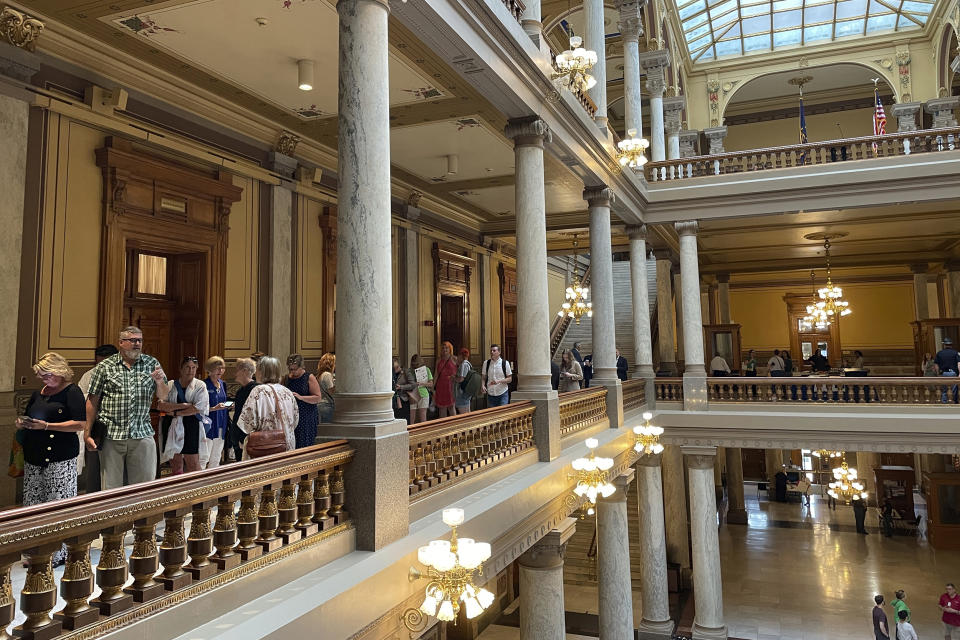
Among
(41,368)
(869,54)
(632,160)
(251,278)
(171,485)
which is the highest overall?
(869,54)

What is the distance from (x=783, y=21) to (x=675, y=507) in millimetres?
12968

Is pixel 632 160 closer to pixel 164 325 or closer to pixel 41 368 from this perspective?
pixel 164 325

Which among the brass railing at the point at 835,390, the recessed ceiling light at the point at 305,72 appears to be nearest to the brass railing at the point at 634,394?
the brass railing at the point at 835,390

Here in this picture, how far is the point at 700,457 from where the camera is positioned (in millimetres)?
12703

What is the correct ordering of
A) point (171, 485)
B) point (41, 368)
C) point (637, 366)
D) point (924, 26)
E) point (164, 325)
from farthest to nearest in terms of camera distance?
point (924, 26)
point (637, 366)
point (164, 325)
point (41, 368)
point (171, 485)

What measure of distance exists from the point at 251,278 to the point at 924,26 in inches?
679

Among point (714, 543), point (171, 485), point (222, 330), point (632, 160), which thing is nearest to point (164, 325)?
point (222, 330)

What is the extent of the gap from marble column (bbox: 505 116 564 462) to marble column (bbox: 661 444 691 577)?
32.2 feet

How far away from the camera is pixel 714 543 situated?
12.1 m

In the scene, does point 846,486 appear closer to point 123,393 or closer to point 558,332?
point 558,332

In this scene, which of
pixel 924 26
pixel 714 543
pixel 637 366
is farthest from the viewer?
pixel 924 26

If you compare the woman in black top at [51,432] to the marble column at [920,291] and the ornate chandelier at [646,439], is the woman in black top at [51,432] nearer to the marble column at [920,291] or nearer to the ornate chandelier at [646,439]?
the ornate chandelier at [646,439]

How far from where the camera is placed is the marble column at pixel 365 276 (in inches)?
155

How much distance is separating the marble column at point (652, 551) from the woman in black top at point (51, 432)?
9.41 m
